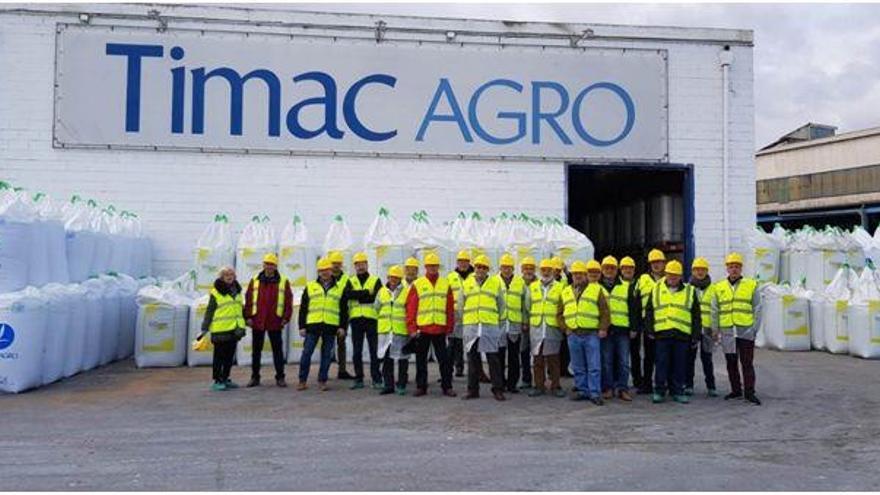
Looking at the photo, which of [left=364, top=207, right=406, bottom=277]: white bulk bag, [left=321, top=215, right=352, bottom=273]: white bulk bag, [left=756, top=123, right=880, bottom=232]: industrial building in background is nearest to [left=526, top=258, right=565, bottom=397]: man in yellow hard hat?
[left=364, top=207, right=406, bottom=277]: white bulk bag

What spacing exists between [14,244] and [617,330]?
22.7 ft

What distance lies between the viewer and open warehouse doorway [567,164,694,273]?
51.1ft

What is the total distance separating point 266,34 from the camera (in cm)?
1446

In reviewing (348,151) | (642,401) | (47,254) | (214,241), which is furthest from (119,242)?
(642,401)

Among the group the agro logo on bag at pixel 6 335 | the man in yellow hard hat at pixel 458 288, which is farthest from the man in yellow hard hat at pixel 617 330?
the agro logo on bag at pixel 6 335

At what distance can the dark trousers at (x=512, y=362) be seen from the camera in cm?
938

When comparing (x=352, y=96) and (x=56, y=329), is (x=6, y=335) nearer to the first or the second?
(x=56, y=329)

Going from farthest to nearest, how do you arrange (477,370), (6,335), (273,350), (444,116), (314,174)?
1. (444,116)
2. (314,174)
3. (273,350)
4. (477,370)
5. (6,335)

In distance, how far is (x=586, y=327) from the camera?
8727mm

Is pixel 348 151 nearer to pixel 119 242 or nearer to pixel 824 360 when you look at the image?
pixel 119 242

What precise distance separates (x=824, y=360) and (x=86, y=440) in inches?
426

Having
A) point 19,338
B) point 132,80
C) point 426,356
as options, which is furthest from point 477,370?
point 132,80

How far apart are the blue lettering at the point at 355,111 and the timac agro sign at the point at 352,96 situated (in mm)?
18

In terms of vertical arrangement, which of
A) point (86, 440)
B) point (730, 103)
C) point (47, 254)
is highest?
point (730, 103)
